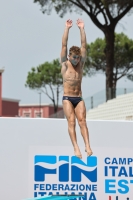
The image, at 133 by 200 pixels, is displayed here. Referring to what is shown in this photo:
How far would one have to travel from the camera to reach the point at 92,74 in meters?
52.0

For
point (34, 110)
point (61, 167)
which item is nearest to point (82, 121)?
point (61, 167)

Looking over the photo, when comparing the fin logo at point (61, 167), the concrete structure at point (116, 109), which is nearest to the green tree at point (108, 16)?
the concrete structure at point (116, 109)

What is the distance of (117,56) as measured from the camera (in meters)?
52.5

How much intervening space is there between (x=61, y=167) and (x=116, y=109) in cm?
1609

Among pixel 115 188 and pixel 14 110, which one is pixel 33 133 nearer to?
pixel 115 188

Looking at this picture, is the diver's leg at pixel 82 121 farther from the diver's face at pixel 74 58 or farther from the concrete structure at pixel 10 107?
the concrete structure at pixel 10 107

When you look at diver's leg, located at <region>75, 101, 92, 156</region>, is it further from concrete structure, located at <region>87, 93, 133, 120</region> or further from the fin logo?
concrete structure, located at <region>87, 93, 133, 120</region>

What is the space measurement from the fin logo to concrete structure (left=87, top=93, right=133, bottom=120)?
13323 millimetres

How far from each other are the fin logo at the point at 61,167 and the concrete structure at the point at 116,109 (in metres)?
13.3

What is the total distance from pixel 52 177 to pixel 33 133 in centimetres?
101

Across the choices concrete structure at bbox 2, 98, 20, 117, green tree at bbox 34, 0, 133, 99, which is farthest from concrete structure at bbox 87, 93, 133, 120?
concrete structure at bbox 2, 98, 20, 117

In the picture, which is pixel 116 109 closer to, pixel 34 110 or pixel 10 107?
pixel 10 107

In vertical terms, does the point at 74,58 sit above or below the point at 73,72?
above

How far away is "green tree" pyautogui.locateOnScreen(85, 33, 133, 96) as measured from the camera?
169 ft
